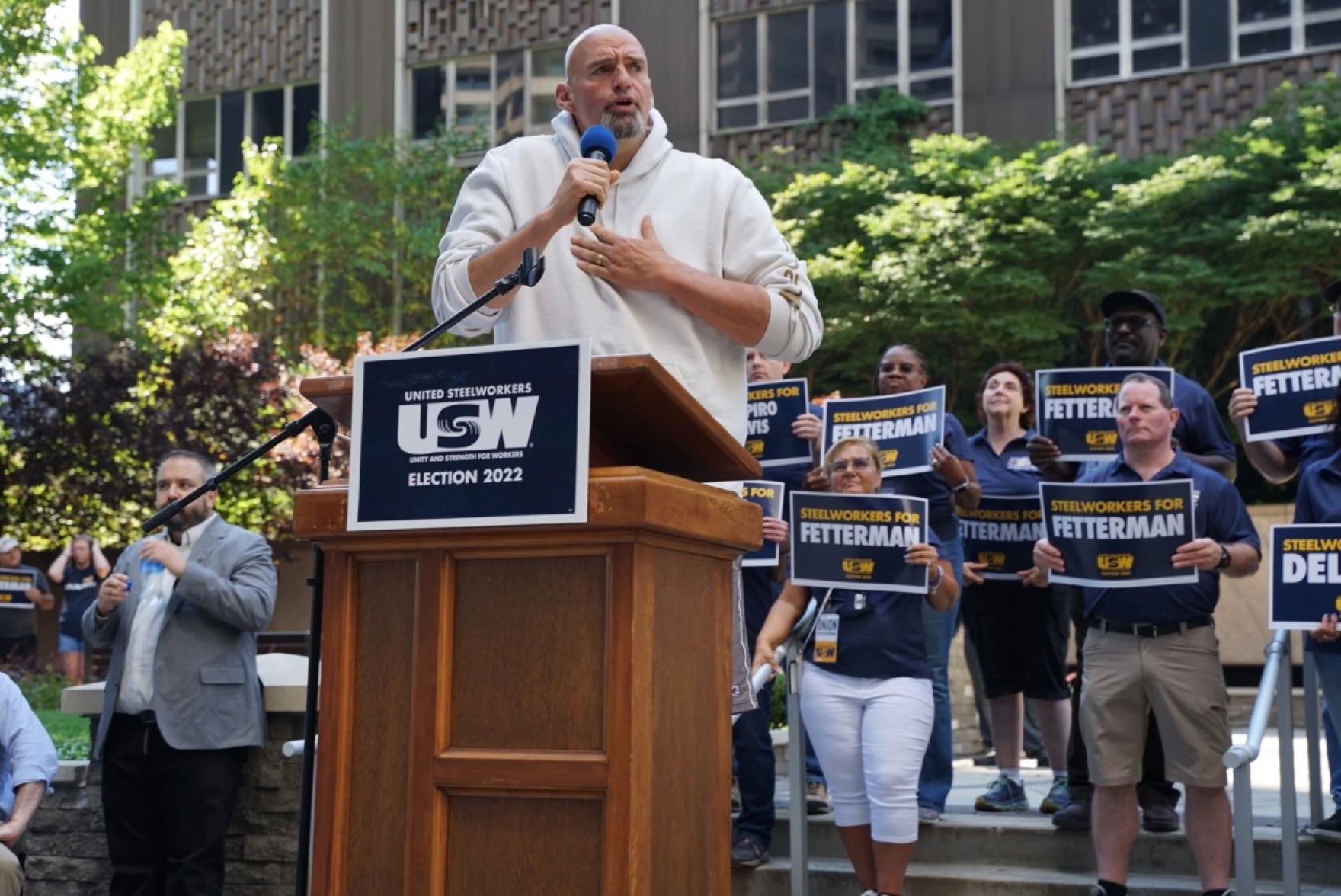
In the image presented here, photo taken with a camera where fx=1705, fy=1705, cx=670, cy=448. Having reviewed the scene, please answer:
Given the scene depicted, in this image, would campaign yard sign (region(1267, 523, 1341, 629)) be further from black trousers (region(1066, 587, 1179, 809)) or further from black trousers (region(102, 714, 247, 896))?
black trousers (region(102, 714, 247, 896))

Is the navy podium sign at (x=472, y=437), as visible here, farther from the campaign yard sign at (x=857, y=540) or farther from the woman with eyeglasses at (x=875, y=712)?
the campaign yard sign at (x=857, y=540)

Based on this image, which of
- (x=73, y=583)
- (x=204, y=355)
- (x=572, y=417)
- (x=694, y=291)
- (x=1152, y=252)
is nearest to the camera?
(x=572, y=417)

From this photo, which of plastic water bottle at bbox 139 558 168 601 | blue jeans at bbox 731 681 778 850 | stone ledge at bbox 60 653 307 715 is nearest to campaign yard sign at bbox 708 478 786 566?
blue jeans at bbox 731 681 778 850

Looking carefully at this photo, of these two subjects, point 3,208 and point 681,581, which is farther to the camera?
point 3,208

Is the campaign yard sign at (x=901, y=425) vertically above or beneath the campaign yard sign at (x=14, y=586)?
above

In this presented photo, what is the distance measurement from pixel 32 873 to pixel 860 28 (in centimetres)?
2272

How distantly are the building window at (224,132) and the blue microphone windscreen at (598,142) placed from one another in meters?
29.3

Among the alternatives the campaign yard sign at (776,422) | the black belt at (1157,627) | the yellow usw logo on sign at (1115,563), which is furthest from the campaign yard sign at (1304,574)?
the campaign yard sign at (776,422)

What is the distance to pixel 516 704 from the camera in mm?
2727

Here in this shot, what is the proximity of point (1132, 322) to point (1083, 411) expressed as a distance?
567 mm

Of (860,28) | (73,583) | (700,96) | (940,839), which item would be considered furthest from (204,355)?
(940,839)

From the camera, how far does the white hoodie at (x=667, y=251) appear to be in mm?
3500

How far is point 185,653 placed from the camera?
23.2 ft

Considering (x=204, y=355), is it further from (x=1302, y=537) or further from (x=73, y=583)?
(x=1302, y=537)
